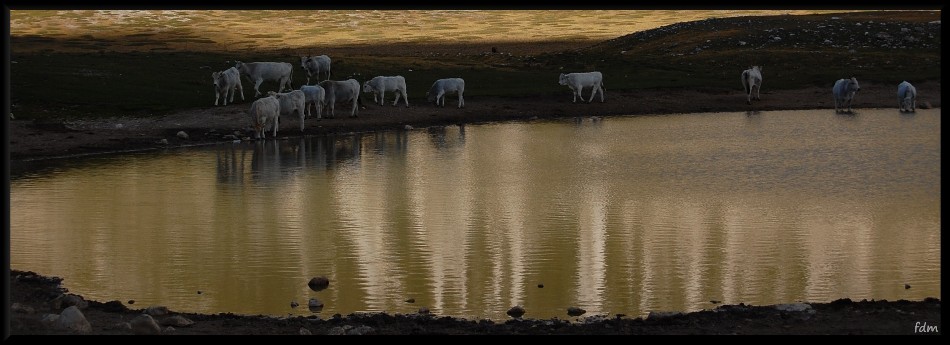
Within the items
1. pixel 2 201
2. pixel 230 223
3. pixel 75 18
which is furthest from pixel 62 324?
pixel 75 18

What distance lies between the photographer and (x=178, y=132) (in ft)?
102

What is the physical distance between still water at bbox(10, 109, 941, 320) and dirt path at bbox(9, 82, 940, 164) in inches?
62.1

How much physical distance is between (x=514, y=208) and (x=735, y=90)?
2482 cm

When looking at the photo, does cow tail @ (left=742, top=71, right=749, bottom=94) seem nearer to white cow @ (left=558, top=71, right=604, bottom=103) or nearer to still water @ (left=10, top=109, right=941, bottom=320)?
white cow @ (left=558, top=71, right=604, bottom=103)

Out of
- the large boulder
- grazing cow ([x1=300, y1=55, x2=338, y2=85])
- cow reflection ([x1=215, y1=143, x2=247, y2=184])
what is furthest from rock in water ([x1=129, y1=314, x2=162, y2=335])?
grazing cow ([x1=300, y1=55, x2=338, y2=85])

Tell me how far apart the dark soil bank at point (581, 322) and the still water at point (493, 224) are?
33.1 inches

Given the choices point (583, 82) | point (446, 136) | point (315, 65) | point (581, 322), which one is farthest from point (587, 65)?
point (581, 322)

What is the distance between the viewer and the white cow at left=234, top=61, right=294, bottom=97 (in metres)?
38.0

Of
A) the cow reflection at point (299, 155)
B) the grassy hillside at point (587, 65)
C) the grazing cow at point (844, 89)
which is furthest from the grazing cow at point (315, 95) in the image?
the grazing cow at point (844, 89)

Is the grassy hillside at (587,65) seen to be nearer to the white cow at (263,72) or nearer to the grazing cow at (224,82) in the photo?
the grazing cow at (224,82)

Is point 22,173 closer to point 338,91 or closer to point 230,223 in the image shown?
point 230,223

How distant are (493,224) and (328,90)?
1701cm

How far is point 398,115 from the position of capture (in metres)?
36.0

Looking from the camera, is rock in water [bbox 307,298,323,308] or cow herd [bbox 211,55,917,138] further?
cow herd [bbox 211,55,917,138]
